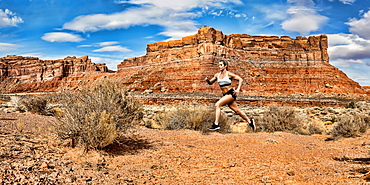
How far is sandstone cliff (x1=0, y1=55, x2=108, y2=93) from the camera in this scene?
111375 mm

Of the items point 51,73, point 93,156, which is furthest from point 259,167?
point 51,73

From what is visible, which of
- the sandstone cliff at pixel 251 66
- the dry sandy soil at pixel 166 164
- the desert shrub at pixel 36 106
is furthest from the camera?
the sandstone cliff at pixel 251 66

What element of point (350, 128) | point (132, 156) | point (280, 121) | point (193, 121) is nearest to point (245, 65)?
point (280, 121)

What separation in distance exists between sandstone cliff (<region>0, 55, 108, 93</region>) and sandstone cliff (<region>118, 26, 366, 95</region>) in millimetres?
36837

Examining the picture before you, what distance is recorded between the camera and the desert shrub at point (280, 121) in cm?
1420

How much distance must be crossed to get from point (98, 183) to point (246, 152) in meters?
4.48

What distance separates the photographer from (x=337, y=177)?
4863 millimetres

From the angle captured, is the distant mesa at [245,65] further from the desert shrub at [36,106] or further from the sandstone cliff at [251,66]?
the desert shrub at [36,106]

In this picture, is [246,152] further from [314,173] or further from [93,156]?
[93,156]

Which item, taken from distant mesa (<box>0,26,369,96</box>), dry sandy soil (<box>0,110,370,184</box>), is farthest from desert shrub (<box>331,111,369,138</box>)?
distant mesa (<box>0,26,369,96</box>)

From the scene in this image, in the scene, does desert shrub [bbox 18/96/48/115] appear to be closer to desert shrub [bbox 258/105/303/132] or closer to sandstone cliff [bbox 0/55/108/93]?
desert shrub [bbox 258/105/303/132]

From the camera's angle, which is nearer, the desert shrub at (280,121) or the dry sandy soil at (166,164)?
the dry sandy soil at (166,164)

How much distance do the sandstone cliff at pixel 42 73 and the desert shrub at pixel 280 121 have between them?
105677 mm

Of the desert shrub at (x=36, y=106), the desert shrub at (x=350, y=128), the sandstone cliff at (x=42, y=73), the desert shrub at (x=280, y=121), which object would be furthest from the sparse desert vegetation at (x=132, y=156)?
the sandstone cliff at (x=42, y=73)
